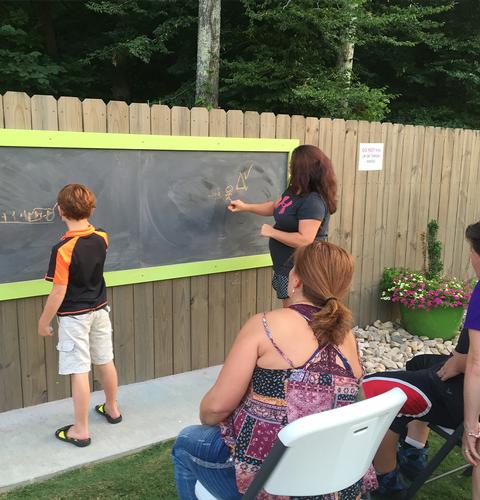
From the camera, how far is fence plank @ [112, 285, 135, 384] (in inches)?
147

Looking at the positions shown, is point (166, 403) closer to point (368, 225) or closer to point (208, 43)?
point (368, 225)

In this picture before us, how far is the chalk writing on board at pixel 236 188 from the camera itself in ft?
13.2

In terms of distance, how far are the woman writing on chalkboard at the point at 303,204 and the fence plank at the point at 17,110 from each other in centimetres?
160

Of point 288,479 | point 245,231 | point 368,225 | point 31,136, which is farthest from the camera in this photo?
point 368,225

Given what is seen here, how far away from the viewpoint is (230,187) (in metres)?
4.11

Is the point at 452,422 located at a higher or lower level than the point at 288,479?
lower

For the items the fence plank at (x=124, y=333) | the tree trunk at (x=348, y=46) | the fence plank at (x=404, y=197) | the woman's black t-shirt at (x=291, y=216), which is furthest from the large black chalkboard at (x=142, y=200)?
the tree trunk at (x=348, y=46)

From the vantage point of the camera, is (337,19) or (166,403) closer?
(166,403)

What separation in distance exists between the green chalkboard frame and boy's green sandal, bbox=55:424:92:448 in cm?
83

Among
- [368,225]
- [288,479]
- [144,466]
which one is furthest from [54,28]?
[288,479]

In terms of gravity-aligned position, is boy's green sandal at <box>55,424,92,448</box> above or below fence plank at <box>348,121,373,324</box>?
below

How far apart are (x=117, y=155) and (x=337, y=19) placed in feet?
24.4

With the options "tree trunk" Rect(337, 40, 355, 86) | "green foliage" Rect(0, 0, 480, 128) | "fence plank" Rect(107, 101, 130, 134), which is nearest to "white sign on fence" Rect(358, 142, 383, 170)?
"fence plank" Rect(107, 101, 130, 134)

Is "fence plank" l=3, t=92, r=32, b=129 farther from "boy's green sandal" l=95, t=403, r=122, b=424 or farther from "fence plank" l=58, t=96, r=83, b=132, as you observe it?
"boy's green sandal" l=95, t=403, r=122, b=424
